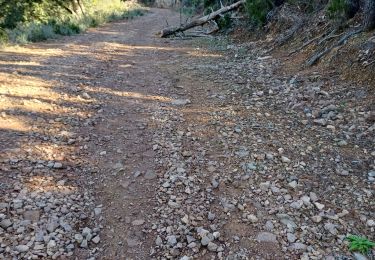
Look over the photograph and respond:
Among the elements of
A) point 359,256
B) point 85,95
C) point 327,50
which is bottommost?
point 359,256

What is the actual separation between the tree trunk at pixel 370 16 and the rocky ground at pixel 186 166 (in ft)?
3.85

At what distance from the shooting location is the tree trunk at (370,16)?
19.1 ft

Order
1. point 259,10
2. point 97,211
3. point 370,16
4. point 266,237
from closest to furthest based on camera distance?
1. point 266,237
2. point 97,211
3. point 370,16
4. point 259,10

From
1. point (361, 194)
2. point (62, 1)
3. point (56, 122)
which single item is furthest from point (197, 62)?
point (62, 1)

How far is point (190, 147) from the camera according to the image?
4133mm

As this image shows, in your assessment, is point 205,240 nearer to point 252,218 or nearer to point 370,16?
point 252,218

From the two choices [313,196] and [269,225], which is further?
[313,196]

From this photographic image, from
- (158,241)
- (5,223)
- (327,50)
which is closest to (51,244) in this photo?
(5,223)

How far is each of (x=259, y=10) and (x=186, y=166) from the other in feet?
25.0

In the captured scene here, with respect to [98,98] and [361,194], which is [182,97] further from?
[361,194]

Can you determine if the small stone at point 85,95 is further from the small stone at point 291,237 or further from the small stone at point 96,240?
the small stone at point 291,237

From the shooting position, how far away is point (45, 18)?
15.5 m

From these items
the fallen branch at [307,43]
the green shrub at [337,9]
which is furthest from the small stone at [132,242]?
the green shrub at [337,9]

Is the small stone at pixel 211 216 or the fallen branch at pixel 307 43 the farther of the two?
the fallen branch at pixel 307 43
